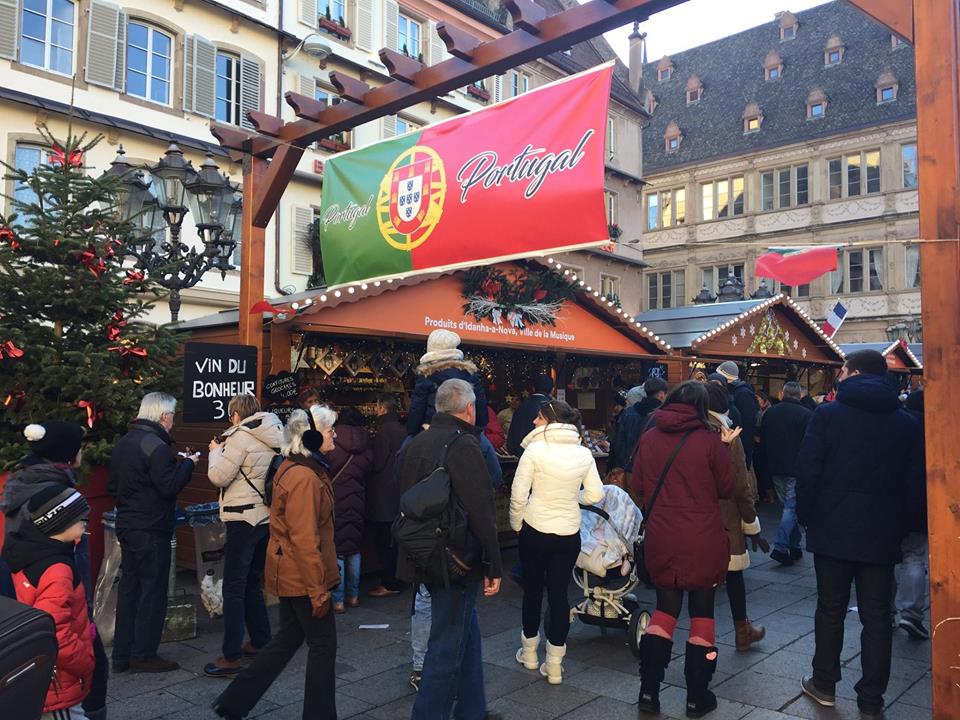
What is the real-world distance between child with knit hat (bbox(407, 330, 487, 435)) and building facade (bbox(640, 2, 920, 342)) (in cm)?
2771

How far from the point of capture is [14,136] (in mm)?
15109

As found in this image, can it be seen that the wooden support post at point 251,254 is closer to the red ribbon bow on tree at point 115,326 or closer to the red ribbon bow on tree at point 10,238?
the red ribbon bow on tree at point 115,326

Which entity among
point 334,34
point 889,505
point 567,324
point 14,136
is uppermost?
point 334,34

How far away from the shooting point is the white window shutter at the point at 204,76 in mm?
18016

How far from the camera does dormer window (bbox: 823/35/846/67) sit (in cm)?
3766

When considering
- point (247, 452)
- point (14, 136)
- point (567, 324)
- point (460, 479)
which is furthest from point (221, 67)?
point (460, 479)

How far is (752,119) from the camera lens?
3891cm

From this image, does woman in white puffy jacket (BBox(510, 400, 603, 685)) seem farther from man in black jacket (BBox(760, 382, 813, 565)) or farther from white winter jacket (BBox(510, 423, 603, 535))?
man in black jacket (BBox(760, 382, 813, 565))

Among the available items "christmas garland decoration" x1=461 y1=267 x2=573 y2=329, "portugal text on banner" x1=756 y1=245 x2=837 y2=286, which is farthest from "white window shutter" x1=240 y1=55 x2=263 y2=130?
"portugal text on banner" x1=756 y1=245 x2=837 y2=286

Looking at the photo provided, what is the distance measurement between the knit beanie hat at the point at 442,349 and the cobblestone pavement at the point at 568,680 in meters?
2.09

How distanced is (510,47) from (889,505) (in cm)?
379

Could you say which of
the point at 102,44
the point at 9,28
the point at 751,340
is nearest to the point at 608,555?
the point at 751,340

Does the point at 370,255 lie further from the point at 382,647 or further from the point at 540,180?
the point at 382,647

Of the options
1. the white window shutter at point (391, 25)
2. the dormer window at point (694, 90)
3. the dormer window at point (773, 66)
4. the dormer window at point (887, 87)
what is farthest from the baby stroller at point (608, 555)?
the dormer window at point (694, 90)
